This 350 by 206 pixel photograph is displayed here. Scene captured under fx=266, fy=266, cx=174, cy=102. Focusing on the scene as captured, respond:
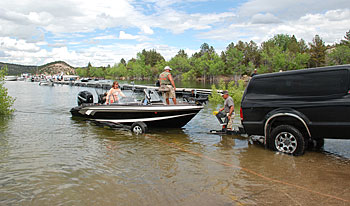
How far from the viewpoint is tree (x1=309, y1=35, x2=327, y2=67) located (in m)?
83.4

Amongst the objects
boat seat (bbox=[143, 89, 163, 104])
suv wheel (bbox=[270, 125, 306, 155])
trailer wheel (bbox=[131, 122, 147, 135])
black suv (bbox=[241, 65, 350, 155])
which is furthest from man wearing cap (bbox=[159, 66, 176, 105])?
suv wheel (bbox=[270, 125, 306, 155])

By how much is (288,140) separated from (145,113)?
18.9 ft

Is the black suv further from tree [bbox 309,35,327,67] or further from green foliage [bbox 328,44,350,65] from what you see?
tree [bbox 309,35,327,67]

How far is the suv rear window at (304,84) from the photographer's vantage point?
662cm

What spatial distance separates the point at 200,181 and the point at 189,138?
14.7ft

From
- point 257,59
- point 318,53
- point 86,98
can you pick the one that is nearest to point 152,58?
point 257,59

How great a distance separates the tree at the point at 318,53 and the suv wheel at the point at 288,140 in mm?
87517

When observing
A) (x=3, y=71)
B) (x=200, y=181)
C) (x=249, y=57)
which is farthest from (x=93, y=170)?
(x=249, y=57)

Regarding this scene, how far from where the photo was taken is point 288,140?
738cm

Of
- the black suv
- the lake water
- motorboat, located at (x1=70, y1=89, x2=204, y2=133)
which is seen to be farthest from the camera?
motorboat, located at (x1=70, y1=89, x2=204, y2=133)

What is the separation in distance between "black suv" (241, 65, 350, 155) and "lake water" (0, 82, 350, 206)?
57 cm

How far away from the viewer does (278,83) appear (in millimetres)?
7531

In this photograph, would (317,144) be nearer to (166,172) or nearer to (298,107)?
(298,107)

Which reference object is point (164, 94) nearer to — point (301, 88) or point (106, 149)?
point (106, 149)
